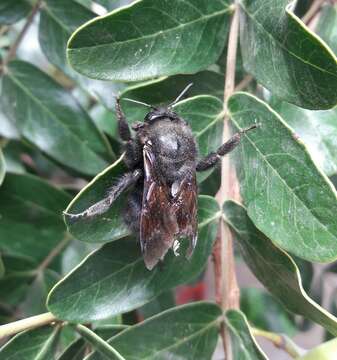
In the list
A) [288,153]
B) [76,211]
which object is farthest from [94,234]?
[288,153]

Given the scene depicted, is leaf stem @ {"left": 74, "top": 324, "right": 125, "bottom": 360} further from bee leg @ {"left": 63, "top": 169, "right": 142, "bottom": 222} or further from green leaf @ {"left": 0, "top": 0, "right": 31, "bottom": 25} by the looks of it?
green leaf @ {"left": 0, "top": 0, "right": 31, "bottom": 25}

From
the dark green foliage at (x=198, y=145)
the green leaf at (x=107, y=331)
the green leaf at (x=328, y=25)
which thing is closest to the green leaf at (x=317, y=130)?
the dark green foliage at (x=198, y=145)

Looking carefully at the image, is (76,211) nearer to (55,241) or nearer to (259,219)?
(259,219)

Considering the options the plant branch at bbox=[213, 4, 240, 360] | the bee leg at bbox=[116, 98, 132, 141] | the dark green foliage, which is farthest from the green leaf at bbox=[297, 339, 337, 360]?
the bee leg at bbox=[116, 98, 132, 141]

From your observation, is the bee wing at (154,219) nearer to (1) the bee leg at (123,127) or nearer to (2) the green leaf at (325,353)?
(1) the bee leg at (123,127)

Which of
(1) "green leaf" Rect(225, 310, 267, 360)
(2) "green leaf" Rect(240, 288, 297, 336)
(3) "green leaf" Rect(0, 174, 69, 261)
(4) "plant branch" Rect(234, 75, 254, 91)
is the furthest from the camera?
(2) "green leaf" Rect(240, 288, 297, 336)

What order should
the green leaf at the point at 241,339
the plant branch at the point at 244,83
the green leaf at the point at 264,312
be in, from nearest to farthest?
1. the green leaf at the point at 241,339
2. the plant branch at the point at 244,83
3. the green leaf at the point at 264,312
